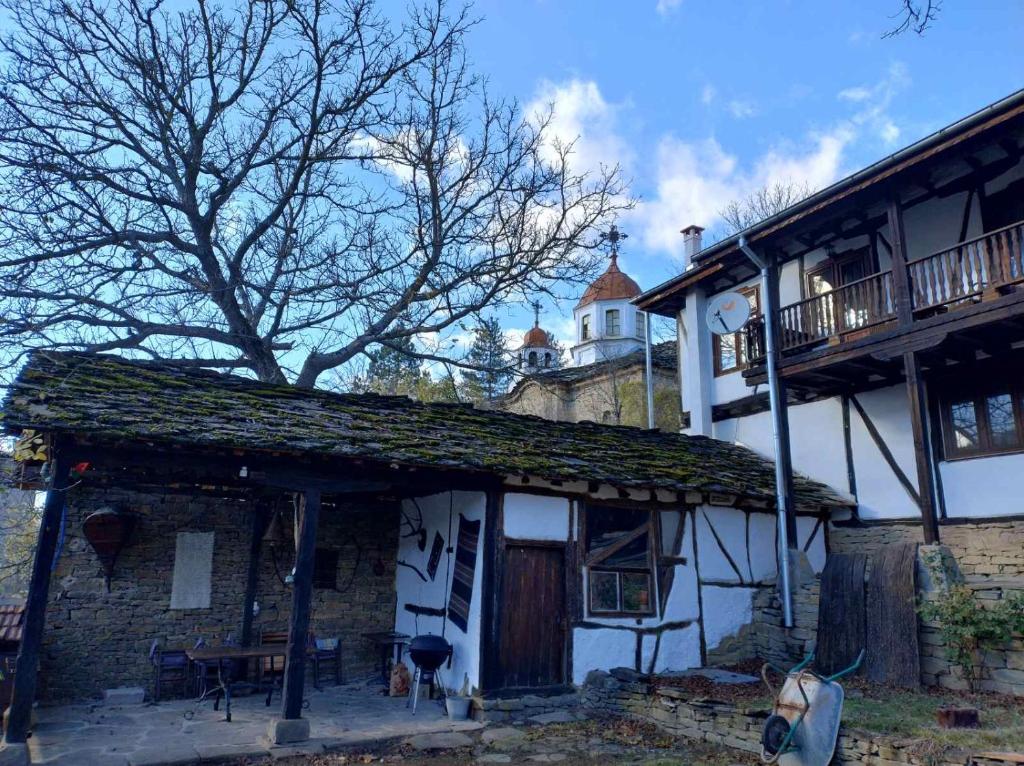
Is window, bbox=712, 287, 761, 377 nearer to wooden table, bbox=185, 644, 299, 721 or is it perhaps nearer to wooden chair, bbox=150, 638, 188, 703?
wooden table, bbox=185, 644, 299, 721

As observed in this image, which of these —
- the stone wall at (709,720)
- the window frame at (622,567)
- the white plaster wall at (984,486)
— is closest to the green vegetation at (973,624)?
the white plaster wall at (984,486)

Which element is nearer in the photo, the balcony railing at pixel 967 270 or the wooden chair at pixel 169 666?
the balcony railing at pixel 967 270

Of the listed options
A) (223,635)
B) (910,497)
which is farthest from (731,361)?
(223,635)

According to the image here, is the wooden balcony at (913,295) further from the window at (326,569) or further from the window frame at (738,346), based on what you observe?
the window at (326,569)

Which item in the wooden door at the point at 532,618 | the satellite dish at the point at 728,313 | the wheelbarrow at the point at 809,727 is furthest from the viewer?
the satellite dish at the point at 728,313

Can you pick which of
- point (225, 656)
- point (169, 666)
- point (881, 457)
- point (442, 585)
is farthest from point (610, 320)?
point (225, 656)

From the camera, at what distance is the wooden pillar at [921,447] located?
8.83 metres

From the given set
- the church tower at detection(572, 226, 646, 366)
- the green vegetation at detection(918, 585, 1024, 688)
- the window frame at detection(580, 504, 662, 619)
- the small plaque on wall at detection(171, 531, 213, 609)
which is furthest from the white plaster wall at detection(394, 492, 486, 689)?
the church tower at detection(572, 226, 646, 366)

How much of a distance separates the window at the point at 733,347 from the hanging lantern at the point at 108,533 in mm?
9964

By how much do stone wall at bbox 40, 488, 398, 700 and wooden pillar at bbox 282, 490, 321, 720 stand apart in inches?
113

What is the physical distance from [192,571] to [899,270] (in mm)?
10049

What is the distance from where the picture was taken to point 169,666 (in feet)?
29.8

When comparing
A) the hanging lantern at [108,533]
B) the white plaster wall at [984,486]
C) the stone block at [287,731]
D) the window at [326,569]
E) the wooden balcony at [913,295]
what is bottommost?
the stone block at [287,731]

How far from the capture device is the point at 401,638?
32.2 feet
